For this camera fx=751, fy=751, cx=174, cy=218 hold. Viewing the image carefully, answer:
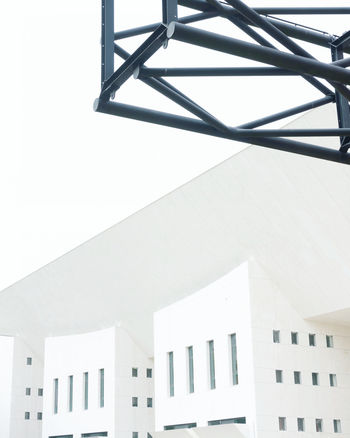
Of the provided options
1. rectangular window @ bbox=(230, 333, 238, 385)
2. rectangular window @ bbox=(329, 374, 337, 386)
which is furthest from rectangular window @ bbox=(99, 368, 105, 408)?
rectangular window @ bbox=(329, 374, 337, 386)

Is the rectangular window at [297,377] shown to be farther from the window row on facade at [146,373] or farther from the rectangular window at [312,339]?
the window row on facade at [146,373]

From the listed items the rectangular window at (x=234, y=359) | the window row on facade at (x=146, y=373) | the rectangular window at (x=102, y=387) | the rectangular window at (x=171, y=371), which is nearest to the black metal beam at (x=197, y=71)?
the rectangular window at (x=234, y=359)

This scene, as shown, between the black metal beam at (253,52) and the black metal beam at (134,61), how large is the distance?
244mm

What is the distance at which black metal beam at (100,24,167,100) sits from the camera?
650 centimetres

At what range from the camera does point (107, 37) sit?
7.11 metres

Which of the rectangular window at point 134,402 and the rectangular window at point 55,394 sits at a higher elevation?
the rectangular window at point 55,394

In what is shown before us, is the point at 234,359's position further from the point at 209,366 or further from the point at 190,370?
the point at 190,370

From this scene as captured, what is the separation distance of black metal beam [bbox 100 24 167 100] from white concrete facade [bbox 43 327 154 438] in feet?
119

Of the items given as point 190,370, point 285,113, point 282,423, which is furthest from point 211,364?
point 285,113

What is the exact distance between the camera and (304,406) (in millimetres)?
29750

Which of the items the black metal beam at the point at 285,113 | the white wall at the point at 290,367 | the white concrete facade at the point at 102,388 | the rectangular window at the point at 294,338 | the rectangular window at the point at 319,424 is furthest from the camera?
the white concrete facade at the point at 102,388

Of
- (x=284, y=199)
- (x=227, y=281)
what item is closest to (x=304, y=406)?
(x=227, y=281)

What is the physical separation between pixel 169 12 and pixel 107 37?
1009mm

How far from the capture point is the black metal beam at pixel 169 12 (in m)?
6.27
